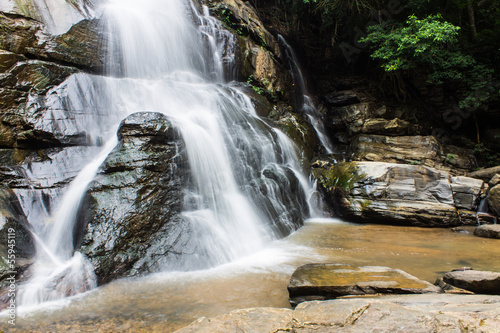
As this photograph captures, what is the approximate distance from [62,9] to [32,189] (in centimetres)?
513

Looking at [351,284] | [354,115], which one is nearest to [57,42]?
[351,284]

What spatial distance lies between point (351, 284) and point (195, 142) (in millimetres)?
4023

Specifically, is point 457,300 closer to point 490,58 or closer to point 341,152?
point 341,152

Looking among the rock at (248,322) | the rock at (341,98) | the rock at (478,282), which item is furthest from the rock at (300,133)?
the rock at (248,322)

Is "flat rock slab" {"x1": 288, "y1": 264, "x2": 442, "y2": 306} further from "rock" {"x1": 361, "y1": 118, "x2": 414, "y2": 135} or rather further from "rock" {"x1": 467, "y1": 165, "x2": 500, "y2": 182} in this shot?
"rock" {"x1": 361, "y1": 118, "x2": 414, "y2": 135}

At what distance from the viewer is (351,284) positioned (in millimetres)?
3043

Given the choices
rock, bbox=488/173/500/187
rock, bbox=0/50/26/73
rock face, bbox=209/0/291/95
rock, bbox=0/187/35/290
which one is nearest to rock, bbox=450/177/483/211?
rock, bbox=488/173/500/187

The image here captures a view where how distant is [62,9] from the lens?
7.16 meters

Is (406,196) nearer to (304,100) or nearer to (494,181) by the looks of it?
(494,181)

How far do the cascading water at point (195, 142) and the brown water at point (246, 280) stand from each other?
0.36m

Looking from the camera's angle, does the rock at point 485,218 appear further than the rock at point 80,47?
Yes

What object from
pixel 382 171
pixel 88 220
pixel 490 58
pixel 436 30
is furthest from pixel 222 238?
pixel 490 58

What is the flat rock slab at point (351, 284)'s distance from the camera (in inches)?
116

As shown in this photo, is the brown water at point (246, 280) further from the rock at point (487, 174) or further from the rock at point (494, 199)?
the rock at point (487, 174)
